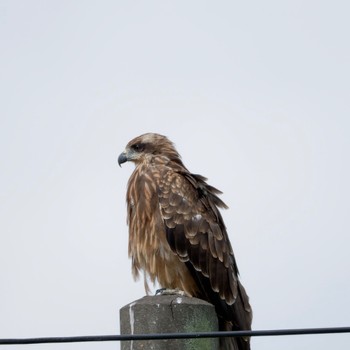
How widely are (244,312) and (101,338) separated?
12.2 feet

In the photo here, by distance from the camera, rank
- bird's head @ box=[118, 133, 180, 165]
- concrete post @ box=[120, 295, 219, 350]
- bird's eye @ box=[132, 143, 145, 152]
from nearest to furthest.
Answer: concrete post @ box=[120, 295, 219, 350]
bird's head @ box=[118, 133, 180, 165]
bird's eye @ box=[132, 143, 145, 152]

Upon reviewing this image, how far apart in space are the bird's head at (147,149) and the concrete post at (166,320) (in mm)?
→ 3858

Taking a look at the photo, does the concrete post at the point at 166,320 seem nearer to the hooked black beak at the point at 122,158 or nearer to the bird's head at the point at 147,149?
the bird's head at the point at 147,149

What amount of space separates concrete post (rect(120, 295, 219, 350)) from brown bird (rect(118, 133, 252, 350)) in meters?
2.43

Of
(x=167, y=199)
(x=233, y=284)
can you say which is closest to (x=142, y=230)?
(x=167, y=199)

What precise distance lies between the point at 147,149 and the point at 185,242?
4.97 ft

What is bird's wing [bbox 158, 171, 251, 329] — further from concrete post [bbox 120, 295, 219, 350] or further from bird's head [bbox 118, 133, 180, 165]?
concrete post [bbox 120, 295, 219, 350]

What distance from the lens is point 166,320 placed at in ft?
18.1

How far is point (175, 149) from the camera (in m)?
9.61

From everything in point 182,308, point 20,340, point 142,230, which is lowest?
point 20,340

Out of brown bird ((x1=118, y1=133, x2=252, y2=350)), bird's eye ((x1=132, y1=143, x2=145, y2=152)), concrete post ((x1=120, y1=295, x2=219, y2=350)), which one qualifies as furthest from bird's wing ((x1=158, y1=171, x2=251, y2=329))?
concrete post ((x1=120, y1=295, x2=219, y2=350))

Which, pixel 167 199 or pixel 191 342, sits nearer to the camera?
pixel 191 342

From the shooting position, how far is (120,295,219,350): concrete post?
542cm

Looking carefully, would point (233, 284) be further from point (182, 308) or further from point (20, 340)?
point (20, 340)
